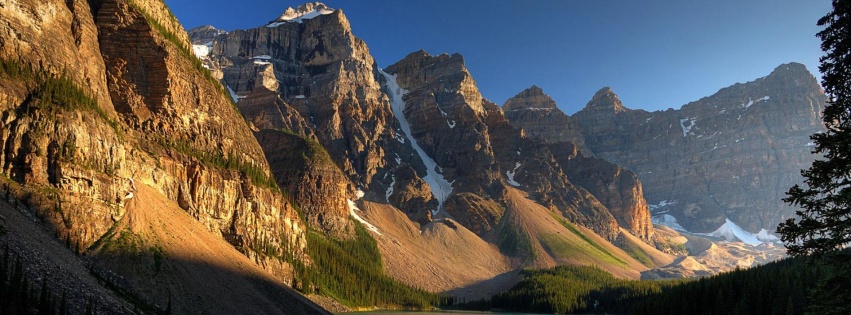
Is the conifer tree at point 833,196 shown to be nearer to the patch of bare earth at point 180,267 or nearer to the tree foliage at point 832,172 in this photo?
the tree foliage at point 832,172

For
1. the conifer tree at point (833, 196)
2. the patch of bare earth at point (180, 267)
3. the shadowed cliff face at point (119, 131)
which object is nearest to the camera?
the conifer tree at point (833, 196)

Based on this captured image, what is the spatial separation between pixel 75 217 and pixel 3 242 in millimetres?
25294

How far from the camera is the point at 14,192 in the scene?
71.1 m

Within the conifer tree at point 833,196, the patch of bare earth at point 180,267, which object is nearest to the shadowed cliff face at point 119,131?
the patch of bare earth at point 180,267

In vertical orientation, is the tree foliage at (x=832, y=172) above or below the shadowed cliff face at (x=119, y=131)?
below

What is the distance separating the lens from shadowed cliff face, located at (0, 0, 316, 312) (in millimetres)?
77688

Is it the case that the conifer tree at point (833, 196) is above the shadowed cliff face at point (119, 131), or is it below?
below

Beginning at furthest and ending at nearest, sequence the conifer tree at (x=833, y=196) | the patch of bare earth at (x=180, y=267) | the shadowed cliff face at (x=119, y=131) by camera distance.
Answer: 1. the shadowed cliff face at (x=119, y=131)
2. the patch of bare earth at (x=180, y=267)
3. the conifer tree at (x=833, y=196)

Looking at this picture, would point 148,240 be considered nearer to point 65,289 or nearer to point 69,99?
point 69,99

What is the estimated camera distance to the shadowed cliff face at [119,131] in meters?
77.7

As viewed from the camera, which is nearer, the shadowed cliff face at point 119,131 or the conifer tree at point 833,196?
the conifer tree at point 833,196

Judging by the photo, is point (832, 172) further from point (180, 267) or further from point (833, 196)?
point (180, 267)

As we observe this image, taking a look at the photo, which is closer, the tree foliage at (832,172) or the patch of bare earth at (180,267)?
the tree foliage at (832,172)

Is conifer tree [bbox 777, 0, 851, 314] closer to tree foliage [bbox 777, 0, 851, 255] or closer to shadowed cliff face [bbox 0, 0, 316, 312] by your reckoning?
tree foliage [bbox 777, 0, 851, 255]
